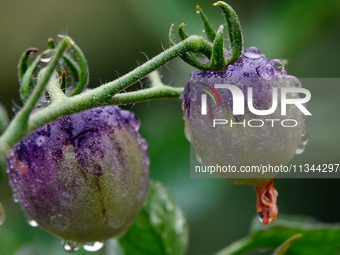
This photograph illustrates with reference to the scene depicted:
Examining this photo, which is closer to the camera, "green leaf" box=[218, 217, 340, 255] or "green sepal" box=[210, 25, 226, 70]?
"green sepal" box=[210, 25, 226, 70]

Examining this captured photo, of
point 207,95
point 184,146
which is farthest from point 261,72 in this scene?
point 184,146

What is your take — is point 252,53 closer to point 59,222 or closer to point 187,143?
point 59,222

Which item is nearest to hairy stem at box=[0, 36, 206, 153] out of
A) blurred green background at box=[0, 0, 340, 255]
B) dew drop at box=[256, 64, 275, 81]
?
dew drop at box=[256, 64, 275, 81]

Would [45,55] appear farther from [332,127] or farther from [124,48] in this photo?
[124,48]

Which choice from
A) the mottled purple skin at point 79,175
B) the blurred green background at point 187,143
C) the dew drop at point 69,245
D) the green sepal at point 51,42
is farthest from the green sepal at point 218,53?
the blurred green background at point 187,143

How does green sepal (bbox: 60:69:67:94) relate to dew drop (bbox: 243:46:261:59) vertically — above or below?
below

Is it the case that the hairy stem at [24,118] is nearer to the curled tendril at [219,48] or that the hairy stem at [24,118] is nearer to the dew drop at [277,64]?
the curled tendril at [219,48]

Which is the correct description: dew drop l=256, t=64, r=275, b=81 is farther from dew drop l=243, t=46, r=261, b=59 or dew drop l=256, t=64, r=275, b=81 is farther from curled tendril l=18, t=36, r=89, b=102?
curled tendril l=18, t=36, r=89, b=102
